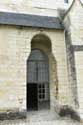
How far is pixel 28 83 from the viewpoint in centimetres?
973

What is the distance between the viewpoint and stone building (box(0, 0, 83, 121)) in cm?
842

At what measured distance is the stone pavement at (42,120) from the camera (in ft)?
25.6

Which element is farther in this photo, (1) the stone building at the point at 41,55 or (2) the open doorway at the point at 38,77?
(2) the open doorway at the point at 38,77

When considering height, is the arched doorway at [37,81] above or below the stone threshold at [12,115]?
above

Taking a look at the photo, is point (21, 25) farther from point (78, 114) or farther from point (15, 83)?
point (78, 114)

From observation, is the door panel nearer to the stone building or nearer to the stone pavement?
the stone building

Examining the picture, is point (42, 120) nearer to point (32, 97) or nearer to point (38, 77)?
point (32, 97)

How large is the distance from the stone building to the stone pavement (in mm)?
523

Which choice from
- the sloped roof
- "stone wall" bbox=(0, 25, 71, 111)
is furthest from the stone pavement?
the sloped roof

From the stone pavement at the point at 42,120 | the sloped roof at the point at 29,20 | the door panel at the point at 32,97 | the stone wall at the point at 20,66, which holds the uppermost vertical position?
the sloped roof at the point at 29,20

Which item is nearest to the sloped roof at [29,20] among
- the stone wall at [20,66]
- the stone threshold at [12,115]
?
the stone wall at [20,66]

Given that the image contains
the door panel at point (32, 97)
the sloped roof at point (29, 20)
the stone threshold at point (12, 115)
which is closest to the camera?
the stone threshold at point (12, 115)

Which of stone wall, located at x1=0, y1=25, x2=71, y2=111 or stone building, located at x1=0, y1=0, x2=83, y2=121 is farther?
stone building, located at x1=0, y1=0, x2=83, y2=121

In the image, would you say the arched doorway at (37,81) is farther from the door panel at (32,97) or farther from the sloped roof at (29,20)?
the sloped roof at (29,20)
